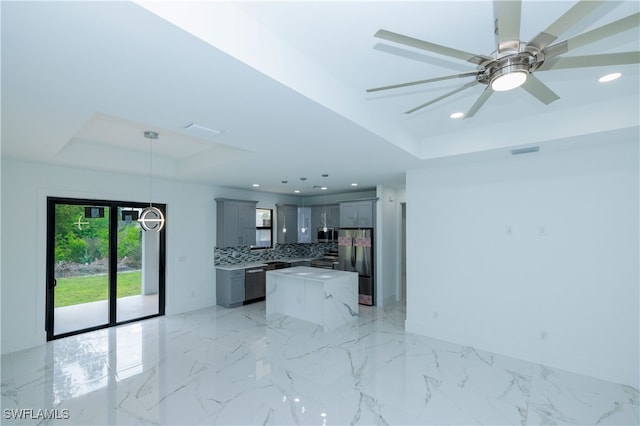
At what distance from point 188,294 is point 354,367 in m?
3.89

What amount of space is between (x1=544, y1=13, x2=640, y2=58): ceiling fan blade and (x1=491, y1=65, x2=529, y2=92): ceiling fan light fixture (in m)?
0.13

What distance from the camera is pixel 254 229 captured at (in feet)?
23.1

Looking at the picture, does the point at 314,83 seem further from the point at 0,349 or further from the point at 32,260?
the point at 0,349

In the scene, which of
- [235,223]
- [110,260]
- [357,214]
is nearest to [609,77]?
[357,214]

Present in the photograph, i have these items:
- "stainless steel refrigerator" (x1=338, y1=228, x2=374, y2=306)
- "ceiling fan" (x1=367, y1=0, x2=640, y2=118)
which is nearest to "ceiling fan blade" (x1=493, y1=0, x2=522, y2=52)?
"ceiling fan" (x1=367, y1=0, x2=640, y2=118)

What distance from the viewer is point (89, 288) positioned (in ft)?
16.3

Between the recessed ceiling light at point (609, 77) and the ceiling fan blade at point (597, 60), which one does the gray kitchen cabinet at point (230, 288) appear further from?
the recessed ceiling light at point (609, 77)

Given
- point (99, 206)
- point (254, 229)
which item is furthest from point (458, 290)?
point (99, 206)

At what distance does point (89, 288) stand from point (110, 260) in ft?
1.72

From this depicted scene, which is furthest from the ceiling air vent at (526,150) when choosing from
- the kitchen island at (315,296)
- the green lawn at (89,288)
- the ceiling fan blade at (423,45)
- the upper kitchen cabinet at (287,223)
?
the green lawn at (89,288)

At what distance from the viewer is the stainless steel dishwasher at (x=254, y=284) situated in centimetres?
644

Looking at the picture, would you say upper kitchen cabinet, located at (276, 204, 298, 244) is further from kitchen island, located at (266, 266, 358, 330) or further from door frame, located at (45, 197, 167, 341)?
door frame, located at (45, 197, 167, 341)

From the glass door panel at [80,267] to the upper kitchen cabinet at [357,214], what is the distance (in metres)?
4.58

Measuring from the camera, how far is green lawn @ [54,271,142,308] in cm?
469
